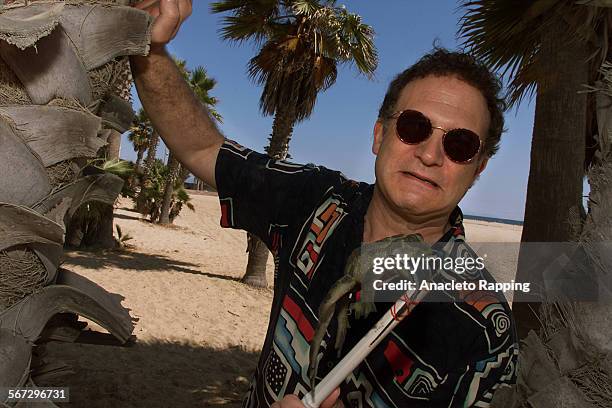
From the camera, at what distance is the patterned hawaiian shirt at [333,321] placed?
163 centimetres

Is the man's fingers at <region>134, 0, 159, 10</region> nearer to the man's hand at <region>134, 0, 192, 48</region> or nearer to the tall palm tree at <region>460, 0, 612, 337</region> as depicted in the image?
the man's hand at <region>134, 0, 192, 48</region>

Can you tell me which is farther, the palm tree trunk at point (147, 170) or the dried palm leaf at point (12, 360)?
the palm tree trunk at point (147, 170)

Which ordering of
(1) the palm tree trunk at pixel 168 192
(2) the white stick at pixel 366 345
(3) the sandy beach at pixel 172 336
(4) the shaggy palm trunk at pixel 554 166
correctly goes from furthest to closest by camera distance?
1. (1) the palm tree trunk at pixel 168 192
2. (3) the sandy beach at pixel 172 336
3. (4) the shaggy palm trunk at pixel 554 166
4. (2) the white stick at pixel 366 345

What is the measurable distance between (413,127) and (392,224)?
0.39 m

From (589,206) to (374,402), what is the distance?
41.1 inches

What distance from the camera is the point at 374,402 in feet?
5.53

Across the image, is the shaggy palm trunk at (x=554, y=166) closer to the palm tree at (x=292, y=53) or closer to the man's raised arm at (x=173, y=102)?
the man's raised arm at (x=173, y=102)

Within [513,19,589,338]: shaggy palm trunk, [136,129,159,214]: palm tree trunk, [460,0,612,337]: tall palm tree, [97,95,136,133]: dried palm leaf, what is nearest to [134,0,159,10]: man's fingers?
[97,95,136,133]: dried palm leaf

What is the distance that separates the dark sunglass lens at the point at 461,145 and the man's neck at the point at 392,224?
244 millimetres

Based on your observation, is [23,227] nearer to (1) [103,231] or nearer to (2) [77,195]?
(2) [77,195]

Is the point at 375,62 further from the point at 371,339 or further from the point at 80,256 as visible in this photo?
the point at 371,339

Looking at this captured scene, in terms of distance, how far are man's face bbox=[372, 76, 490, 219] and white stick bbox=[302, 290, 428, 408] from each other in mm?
589

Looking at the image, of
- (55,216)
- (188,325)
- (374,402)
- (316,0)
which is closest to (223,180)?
(55,216)

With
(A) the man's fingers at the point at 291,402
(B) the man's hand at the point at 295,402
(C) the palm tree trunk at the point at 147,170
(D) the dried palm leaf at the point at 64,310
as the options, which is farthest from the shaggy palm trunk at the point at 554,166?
(C) the palm tree trunk at the point at 147,170
